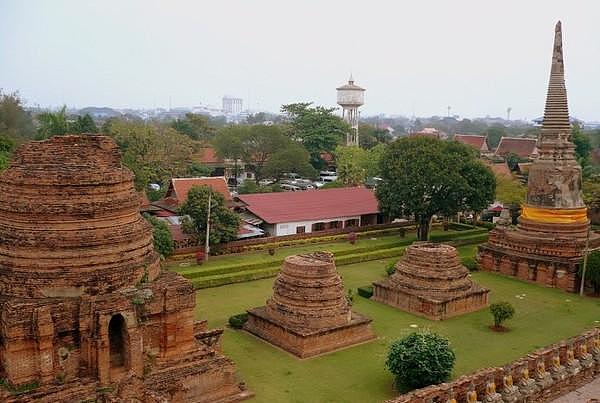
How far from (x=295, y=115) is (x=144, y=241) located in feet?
180

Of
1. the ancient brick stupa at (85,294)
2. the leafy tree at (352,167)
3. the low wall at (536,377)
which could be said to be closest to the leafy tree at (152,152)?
the leafy tree at (352,167)

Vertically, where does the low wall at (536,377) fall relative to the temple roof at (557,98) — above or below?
below

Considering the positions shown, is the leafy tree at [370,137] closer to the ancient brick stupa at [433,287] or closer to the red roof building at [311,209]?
the red roof building at [311,209]

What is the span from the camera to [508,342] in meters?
20.6

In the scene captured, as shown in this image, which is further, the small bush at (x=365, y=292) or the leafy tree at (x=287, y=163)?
the leafy tree at (x=287, y=163)

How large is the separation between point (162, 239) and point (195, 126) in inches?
1931

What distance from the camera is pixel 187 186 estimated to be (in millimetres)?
38750

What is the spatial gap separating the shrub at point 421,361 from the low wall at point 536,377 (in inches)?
29.8

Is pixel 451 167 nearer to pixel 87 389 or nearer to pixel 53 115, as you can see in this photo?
pixel 87 389

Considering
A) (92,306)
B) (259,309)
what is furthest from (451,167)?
(92,306)

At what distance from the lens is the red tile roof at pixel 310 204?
36.5 m

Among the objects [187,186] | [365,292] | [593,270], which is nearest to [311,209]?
[187,186]

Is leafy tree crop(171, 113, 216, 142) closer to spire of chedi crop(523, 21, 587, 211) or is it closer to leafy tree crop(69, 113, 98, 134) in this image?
leafy tree crop(69, 113, 98, 134)

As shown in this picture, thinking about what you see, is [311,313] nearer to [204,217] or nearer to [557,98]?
[204,217]
